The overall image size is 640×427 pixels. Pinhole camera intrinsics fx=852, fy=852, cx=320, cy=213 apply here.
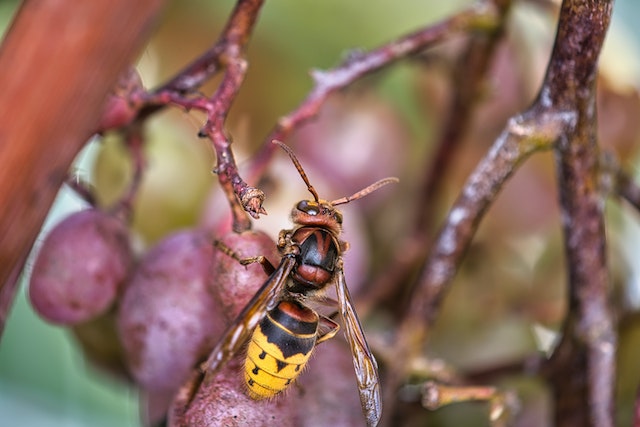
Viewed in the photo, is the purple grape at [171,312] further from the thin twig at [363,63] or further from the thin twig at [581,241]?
the thin twig at [581,241]

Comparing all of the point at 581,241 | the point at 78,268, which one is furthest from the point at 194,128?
the point at 581,241

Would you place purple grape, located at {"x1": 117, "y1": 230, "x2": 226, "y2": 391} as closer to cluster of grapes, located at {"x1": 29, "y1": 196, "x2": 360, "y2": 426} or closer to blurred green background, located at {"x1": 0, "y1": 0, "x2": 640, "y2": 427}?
cluster of grapes, located at {"x1": 29, "y1": 196, "x2": 360, "y2": 426}

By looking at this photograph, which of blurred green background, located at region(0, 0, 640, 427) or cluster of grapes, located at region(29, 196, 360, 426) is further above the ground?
blurred green background, located at region(0, 0, 640, 427)

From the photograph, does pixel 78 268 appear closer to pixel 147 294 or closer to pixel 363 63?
pixel 147 294

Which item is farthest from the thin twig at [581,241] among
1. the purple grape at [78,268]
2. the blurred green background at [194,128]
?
the purple grape at [78,268]

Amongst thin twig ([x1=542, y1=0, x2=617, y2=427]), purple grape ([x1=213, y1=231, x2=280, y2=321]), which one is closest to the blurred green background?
thin twig ([x1=542, y1=0, x2=617, y2=427])
